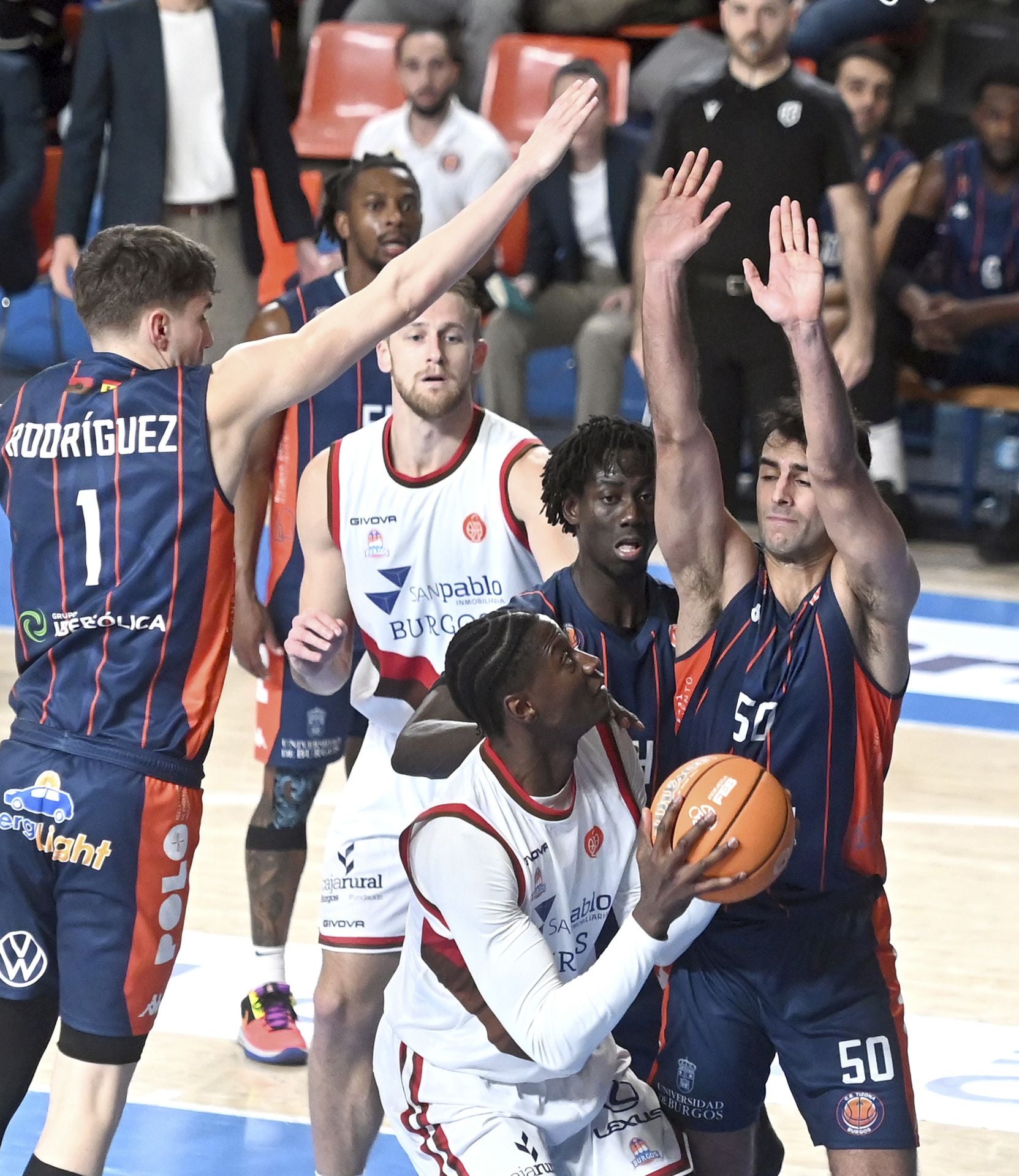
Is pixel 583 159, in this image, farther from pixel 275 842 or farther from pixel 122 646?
pixel 122 646

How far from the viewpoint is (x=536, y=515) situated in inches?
174

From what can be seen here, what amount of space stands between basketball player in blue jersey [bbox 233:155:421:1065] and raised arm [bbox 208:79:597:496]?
1.59m

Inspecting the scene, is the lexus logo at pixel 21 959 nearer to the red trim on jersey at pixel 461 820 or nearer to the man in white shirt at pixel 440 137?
the red trim on jersey at pixel 461 820

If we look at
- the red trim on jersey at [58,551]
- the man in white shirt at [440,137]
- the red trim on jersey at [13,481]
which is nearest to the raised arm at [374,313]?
the red trim on jersey at [58,551]

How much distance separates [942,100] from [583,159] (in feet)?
7.75

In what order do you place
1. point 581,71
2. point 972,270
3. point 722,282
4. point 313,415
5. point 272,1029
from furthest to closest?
1. point 581,71
2. point 972,270
3. point 722,282
4. point 313,415
5. point 272,1029

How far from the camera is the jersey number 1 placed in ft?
12.2

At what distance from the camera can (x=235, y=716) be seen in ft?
25.9

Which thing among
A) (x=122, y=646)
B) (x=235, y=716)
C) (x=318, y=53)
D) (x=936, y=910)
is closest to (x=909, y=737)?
(x=936, y=910)

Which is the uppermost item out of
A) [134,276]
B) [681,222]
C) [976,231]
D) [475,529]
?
[681,222]

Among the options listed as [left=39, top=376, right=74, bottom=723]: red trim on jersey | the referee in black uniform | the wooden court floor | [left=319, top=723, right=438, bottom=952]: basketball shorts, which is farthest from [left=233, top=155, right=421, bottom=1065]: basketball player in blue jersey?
the referee in black uniform

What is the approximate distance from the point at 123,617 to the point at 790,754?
119 cm

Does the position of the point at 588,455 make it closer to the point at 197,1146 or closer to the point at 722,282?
the point at 197,1146

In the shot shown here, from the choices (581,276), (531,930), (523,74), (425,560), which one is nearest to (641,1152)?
(531,930)
